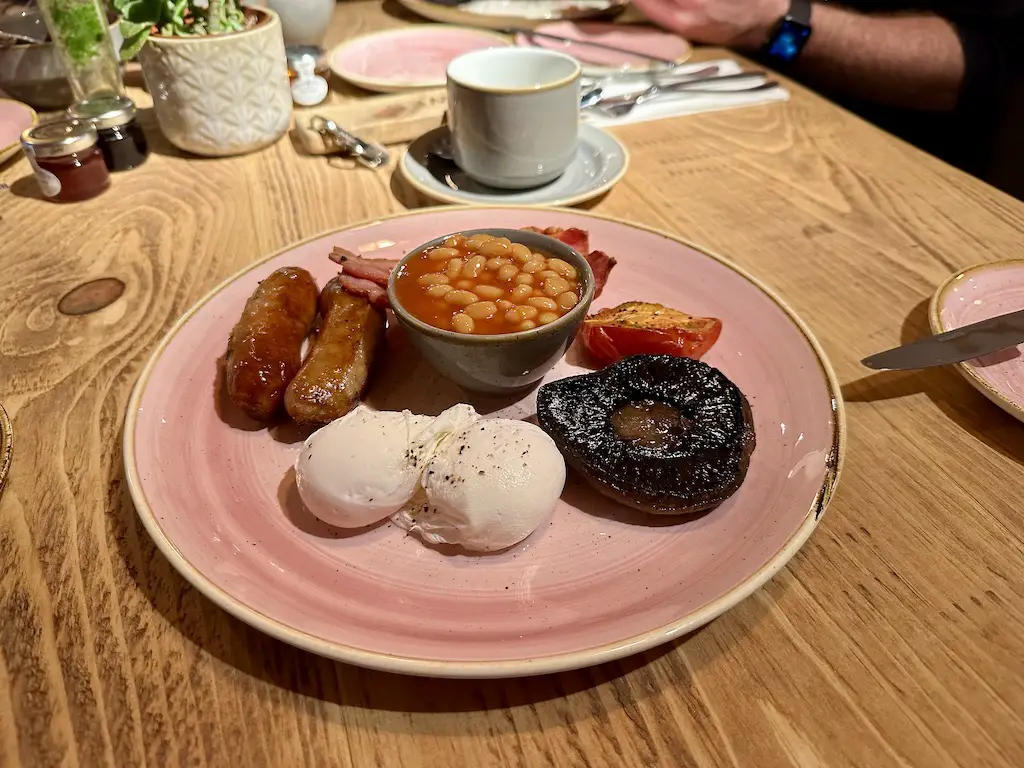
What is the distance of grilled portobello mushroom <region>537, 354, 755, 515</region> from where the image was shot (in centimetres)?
105

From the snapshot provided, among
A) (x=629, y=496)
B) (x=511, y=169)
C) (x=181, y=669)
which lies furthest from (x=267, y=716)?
(x=511, y=169)

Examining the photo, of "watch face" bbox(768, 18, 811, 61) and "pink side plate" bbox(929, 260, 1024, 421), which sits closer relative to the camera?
"pink side plate" bbox(929, 260, 1024, 421)

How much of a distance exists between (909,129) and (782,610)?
3.25 m

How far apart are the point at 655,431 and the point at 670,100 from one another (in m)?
1.86

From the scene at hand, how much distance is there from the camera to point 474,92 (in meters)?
1.84

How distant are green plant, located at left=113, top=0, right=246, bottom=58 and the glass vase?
197mm

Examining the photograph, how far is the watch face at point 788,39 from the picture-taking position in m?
3.09

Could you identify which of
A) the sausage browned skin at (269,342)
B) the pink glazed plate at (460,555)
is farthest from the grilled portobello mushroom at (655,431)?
the sausage browned skin at (269,342)

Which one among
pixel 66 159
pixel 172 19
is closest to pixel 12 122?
pixel 66 159

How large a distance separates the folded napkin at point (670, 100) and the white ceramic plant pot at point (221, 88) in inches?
43.0

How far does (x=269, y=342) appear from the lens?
128 centimetres

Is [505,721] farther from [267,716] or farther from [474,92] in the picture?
[474,92]

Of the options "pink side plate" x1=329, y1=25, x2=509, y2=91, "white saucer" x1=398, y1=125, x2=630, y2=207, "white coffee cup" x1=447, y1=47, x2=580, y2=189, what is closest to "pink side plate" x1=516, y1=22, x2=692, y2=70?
"pink side plate" x1=329, y1=25, x2=509, y2=91

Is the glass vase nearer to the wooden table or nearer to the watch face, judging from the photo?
the wooden table
